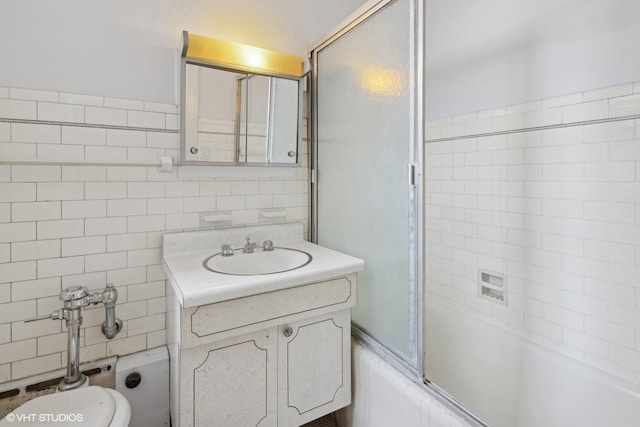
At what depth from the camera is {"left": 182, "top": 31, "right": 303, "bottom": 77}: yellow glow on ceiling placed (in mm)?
1412

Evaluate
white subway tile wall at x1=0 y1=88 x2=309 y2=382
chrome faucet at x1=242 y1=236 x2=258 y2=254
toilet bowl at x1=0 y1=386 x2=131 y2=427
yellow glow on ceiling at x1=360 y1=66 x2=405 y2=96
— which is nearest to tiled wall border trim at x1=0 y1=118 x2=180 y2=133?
white subway tile wall at x1=0 y1=88 x2=309 y2=382

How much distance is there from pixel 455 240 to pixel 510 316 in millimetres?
500

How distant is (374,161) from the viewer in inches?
52.9

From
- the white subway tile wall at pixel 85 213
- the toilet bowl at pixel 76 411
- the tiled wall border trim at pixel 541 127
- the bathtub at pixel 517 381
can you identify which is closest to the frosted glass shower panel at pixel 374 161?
the tiled wall border trim at pixel 541 127

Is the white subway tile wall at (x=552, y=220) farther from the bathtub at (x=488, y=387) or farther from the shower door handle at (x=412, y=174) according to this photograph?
the shower door handle at (x=412, y=174)

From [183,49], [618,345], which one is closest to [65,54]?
[183,49]

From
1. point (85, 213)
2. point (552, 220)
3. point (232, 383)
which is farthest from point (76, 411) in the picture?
point (552, 220)

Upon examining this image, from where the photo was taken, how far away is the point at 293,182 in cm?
179

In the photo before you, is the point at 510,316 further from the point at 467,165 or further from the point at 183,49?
the point at 183,49

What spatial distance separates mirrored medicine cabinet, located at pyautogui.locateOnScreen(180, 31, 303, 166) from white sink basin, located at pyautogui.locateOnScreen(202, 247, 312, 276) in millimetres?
439

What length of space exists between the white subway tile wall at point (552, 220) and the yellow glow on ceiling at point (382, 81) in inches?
31.7

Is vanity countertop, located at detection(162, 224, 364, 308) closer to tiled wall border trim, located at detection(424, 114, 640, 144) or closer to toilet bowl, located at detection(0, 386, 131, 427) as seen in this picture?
toilet bowl, located at detection(0, 386, 131, 427)

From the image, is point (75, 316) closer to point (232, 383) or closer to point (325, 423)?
point (232, 383)

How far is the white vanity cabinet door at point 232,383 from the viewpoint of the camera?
1.07 metres
